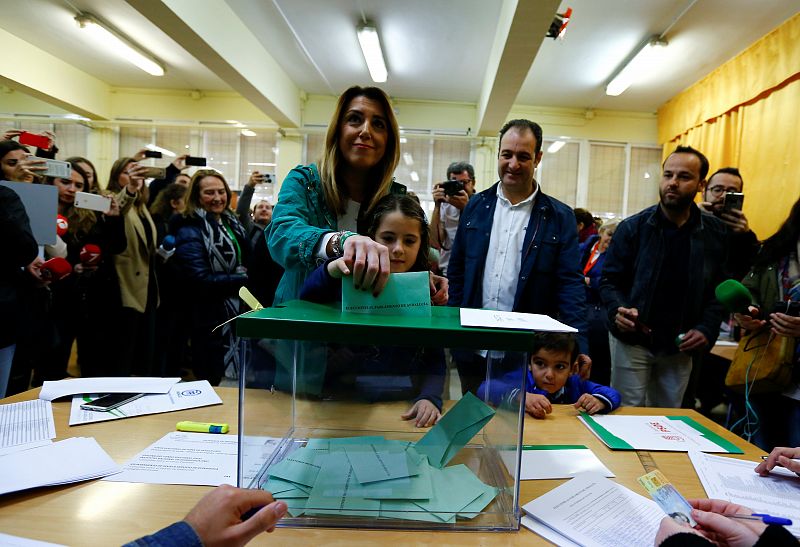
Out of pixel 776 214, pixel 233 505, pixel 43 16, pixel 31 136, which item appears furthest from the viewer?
pixel 43 16

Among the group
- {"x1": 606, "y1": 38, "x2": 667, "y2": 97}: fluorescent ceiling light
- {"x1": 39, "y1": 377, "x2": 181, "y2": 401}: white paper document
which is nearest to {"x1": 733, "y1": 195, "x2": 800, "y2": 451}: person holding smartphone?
{"x1": 39, "y1": 377, "x2": 181, "y2": 401}: white paper document

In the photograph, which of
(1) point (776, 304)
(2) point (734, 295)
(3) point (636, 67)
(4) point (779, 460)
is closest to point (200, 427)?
(4) point (779, 460)

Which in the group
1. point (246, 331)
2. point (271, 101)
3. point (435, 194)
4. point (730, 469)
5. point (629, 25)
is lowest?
point (730, 469)

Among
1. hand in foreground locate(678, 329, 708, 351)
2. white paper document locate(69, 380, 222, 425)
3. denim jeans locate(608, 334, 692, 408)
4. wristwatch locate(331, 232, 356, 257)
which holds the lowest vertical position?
denim jeans locate(608, 334, 692, 408)

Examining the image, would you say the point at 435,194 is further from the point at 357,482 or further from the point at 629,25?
the point at 629,25

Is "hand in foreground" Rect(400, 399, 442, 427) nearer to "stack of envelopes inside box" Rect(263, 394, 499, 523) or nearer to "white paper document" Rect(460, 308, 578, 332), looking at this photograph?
"stack of envelopes inside box" Rect(263, 394, 499, 523)

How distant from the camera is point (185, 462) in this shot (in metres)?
0.85

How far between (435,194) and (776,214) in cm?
305

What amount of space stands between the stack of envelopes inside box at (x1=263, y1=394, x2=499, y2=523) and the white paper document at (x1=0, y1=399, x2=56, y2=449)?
0.57 m

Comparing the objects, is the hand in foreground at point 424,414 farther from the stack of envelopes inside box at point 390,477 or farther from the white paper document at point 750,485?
the white paper document at point 750,485

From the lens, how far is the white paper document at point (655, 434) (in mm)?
1028

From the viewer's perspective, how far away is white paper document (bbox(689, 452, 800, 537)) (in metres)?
0.78

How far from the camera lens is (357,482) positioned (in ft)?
2.35

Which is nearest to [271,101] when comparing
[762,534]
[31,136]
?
[31,136]
